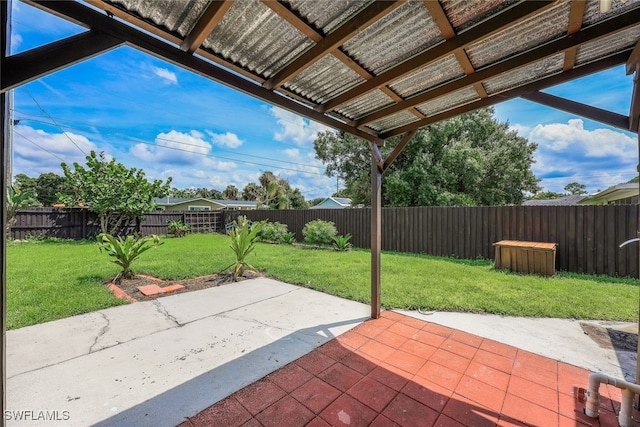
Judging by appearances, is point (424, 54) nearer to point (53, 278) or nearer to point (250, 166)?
point (53, 278)

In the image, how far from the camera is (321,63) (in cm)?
192

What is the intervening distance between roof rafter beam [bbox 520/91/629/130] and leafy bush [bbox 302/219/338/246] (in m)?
7.13

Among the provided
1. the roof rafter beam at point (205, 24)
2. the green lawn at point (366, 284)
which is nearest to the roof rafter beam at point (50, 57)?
the roof rafter beam at point (205, 24)

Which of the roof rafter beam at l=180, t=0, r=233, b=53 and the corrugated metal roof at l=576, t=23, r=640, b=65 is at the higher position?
the corrugated metal roof at l=576, t=23, r=640, b=65

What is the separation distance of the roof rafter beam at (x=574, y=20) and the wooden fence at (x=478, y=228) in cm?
509

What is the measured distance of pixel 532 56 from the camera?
1.80 metres

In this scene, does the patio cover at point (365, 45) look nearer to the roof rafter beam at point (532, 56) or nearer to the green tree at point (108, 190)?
the roof rafter beam at point (532, 56)

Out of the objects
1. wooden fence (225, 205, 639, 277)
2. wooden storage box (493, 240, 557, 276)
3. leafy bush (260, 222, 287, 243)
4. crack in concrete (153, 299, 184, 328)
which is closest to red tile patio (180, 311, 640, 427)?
crack in concrete (153, 299, 184, 328)

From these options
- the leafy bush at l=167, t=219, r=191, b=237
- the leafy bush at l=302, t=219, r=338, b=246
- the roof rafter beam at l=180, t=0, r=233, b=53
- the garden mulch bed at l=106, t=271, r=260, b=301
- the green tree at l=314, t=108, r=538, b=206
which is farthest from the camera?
the leafy bush at l=167, t=219, r=191, b=237

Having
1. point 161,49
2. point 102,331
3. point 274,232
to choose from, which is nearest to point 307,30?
point 161,49

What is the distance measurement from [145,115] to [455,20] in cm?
2728

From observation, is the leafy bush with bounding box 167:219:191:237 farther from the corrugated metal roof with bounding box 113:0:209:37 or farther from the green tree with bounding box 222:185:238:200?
the green tree with bounding box 222:185:238:200

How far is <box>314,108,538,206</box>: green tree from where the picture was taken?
1173cm

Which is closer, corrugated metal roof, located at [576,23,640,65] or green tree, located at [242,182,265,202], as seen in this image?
corrugated metal roof, located at [576,23,640,65]
